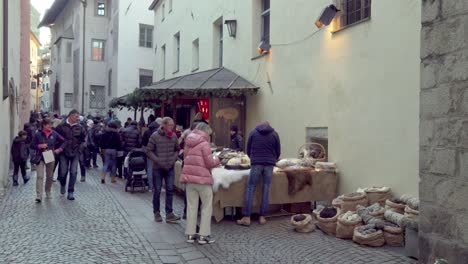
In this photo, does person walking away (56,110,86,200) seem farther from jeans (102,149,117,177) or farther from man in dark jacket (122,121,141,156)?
man in dark jacket (122,121,141,156)

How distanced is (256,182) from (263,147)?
60cm

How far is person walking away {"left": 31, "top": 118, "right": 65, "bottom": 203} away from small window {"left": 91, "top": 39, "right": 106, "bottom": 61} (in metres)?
26.4

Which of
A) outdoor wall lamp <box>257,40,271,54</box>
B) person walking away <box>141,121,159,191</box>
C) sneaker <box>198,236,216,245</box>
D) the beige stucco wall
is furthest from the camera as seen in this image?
outdoor wall lamp <box>257,40,271,54</box>

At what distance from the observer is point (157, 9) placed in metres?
26.9

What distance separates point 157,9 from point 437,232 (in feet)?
78.2

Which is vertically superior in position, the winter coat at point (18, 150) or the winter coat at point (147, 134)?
the winter coat at point (147, 134)

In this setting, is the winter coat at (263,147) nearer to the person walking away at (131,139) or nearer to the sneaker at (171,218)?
the sneaker at (171,218)

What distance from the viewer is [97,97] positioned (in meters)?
35.8

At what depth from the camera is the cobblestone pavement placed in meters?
6.18

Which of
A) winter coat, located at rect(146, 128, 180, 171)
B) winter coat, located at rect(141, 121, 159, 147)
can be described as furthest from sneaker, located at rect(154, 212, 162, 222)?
winter coat, located at rect(141, 121, 159, 147)

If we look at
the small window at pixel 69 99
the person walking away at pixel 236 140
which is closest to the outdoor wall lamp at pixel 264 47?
the person walking away at pixel 236 140

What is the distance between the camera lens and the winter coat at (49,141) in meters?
10.2

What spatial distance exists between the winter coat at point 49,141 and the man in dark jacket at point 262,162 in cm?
429

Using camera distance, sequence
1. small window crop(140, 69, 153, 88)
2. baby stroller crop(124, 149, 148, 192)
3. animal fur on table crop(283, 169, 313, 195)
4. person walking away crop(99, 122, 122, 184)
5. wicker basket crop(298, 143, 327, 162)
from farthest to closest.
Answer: small window crop(140, 69, 153, 88) < person walking away crop(99, 122, 122, 184) < baby stroller crop(124, 149, 148, 192) < wicker basket crop(298, 143, 327, 162) < animal fur on table crop(283, 169, 313, 195)
